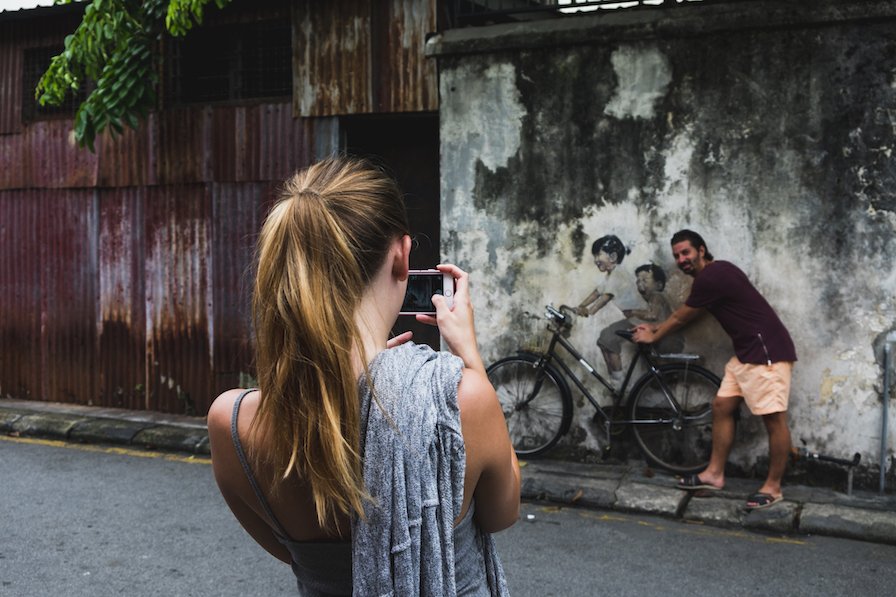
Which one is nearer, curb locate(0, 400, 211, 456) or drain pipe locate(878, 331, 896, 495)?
drain pipe locate(878, 331, 896, 495)

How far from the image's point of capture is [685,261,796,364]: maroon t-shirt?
21.0ft

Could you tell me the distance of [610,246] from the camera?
7328 millimetres

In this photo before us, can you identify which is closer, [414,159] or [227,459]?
[227,459]

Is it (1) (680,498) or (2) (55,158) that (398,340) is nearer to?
(1) (680,498)

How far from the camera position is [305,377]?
1.57 metres

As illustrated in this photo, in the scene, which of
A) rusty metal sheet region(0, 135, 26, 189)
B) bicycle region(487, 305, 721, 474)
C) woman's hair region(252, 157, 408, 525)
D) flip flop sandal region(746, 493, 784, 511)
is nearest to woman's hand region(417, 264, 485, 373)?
woman's hair region(252, 157, 408, 525)

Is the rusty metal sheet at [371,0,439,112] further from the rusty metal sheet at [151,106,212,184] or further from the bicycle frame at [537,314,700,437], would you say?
the bicycle frame at [537,314,700,437]

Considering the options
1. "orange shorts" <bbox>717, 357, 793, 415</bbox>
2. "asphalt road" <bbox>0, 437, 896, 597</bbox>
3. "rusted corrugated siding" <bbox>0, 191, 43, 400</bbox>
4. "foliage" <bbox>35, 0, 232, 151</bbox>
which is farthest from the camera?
"rusted corrugated siding" <bbox>0, 191, 43, 400</bbox>

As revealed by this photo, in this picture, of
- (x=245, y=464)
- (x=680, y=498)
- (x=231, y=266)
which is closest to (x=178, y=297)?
(x=231, y=266)

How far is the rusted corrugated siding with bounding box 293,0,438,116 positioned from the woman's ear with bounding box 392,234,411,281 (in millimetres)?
6533

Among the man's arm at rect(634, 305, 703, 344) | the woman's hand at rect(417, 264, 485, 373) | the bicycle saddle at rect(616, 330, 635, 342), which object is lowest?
the bicycle saddle at rect(616, 330, 635, 342)

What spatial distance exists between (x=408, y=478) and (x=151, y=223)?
8.46 m

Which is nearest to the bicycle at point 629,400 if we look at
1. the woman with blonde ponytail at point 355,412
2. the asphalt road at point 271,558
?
the asphalt road at point 271,558

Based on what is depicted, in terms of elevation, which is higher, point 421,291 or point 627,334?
point 421,291
